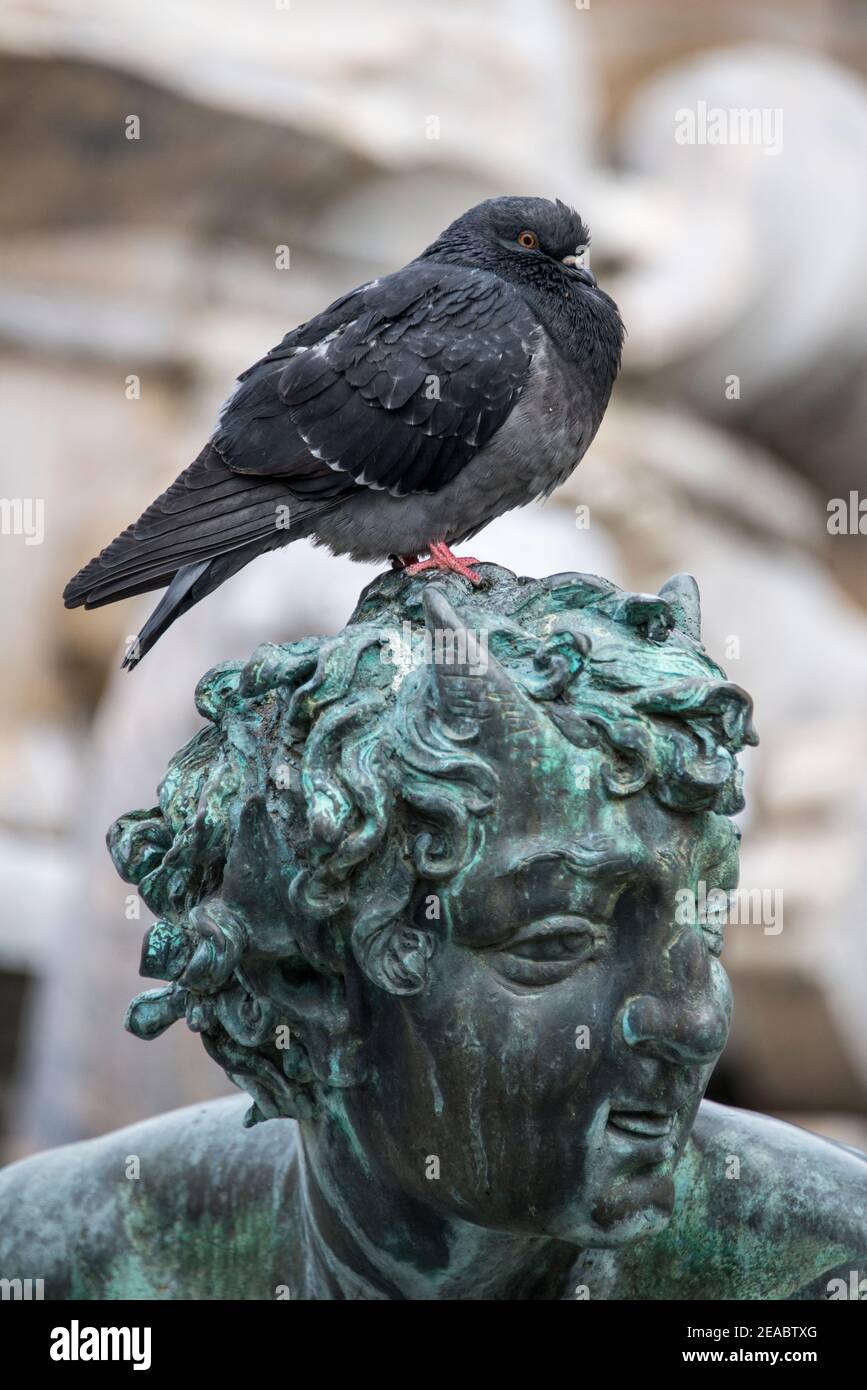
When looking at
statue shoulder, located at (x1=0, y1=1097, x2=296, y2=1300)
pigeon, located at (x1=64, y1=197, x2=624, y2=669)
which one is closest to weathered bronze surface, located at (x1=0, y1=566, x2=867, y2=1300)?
statue shoulder, located at (x1=0, y1=1097, x2=296, y2=1300)

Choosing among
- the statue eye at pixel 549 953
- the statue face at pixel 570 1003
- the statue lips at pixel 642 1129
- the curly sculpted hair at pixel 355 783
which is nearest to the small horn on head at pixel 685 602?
the curly sculpted hair at pixel 355 783

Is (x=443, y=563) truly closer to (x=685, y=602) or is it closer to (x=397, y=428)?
(x=397, y=428)

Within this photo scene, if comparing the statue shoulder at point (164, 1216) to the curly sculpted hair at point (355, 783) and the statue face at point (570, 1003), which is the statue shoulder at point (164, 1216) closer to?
the curly sculpted hair at point (355, 783)

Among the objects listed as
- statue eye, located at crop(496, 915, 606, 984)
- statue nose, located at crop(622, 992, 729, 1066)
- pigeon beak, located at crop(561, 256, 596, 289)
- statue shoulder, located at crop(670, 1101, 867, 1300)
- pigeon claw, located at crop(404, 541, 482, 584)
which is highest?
pigeon beak, located at crop(561, 256, 596, 289)

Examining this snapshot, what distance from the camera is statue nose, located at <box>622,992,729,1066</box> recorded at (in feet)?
7.95

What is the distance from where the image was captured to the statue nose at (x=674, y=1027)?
7.95ft

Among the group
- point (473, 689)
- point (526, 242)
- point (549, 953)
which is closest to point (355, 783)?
point (473, 689)

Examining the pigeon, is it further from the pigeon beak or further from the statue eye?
the statue eye

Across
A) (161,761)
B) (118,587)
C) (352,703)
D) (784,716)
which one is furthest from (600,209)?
(352,703)

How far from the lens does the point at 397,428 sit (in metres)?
3.47

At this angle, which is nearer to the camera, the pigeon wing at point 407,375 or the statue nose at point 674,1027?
the statue nose at point 674,1027

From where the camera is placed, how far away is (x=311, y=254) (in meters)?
8.14

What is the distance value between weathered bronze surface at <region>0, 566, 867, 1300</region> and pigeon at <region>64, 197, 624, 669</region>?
0.69 metres

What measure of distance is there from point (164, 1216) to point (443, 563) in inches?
46.7
